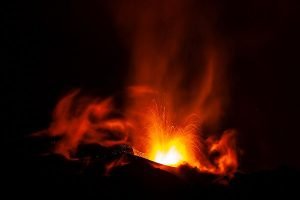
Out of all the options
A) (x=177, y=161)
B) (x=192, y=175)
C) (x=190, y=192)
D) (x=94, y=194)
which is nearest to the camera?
(x=94, y=194)

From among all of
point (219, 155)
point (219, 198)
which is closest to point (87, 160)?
point (219, 198)

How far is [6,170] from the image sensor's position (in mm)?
31375

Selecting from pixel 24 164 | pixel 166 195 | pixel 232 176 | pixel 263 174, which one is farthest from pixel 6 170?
pixel 263 174

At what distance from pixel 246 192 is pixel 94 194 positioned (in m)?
10.7

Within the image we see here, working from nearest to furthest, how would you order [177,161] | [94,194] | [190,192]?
[94,194]
[190,192]
[177,161]

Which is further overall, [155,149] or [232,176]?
[155,149]

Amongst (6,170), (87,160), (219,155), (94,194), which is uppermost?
(219,155)

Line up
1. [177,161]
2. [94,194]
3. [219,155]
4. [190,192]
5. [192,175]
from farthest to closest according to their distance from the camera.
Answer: [219,155]
[177,161]
[192,175]
[190,192]
[94,194]

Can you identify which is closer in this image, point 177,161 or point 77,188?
point 77,188

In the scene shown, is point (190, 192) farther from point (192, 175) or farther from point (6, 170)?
point (6, 170)

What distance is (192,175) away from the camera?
111ft

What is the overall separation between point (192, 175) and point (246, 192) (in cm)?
393

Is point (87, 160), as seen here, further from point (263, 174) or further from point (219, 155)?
point (219, 155)

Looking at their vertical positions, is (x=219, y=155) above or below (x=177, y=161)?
above
